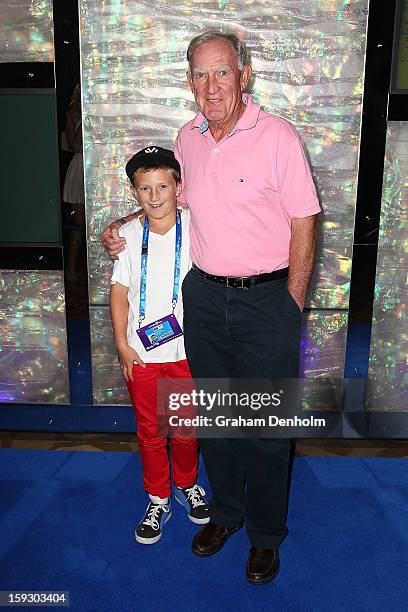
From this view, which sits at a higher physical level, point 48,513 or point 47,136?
point 47,136

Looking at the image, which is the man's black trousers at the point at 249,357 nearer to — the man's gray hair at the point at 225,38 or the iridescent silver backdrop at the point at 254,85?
the man's gray hair at the point at 225,38


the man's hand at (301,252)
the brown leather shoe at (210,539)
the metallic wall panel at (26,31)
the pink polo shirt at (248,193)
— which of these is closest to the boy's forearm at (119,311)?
the pink polo shirt at (248,193)

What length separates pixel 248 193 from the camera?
2.11m

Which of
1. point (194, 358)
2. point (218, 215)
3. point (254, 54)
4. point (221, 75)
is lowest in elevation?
point (194, 358)

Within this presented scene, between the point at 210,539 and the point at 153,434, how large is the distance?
0.47 metres

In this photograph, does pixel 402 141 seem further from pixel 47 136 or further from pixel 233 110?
pixel 47 136

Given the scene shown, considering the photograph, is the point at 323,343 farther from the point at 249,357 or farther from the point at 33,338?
the point at 33,338

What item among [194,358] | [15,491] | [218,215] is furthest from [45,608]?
[218,215]

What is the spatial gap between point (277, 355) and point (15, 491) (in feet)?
4.91

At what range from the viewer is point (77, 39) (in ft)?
9.53

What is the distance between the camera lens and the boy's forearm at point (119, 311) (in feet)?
8.02

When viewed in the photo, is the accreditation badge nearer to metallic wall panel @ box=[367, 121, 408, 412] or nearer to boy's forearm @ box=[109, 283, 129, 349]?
boy's forearm @ box=[109, 283, 129, 349]

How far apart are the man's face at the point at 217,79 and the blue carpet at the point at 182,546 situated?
1.69m

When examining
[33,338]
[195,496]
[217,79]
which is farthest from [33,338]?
[217,79]
